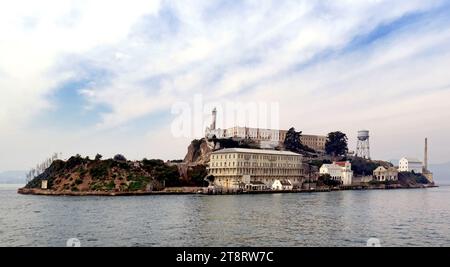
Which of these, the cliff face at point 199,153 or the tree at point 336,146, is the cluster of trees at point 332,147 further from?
the cliff face at point 199,153

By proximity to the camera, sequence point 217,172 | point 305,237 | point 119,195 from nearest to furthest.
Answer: point 305,237 < point 119,195 < point 217,172

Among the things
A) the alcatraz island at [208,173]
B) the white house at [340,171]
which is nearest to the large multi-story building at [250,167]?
the alcatraz island at [208,173]

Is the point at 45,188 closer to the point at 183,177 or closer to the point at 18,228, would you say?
the point at 183,177

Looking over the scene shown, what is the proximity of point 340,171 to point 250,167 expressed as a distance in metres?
16.6

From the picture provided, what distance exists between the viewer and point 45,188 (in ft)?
139

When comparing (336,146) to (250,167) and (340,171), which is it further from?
(250,167)

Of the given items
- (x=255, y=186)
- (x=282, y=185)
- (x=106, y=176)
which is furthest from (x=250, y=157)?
(x=106, y=176)

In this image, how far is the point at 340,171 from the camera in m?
55.0

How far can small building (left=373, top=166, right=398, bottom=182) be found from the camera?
56031mm

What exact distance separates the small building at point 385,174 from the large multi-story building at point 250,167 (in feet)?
54.3

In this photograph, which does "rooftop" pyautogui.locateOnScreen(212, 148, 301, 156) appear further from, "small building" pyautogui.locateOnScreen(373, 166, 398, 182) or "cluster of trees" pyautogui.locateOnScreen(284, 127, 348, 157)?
"small building" pyautogui.locateOnScreen(373, 166, 398, 182)
